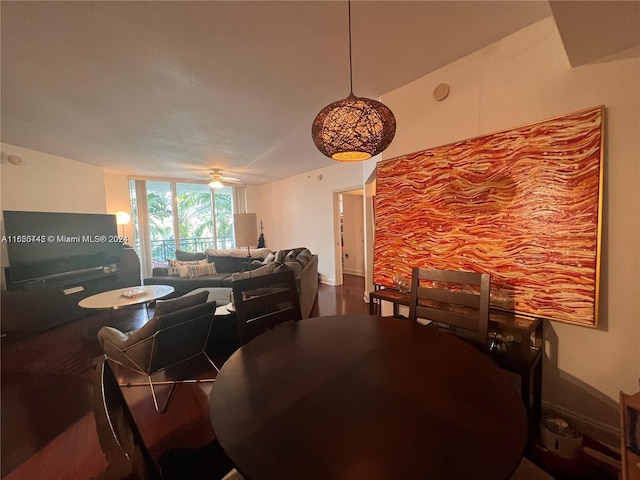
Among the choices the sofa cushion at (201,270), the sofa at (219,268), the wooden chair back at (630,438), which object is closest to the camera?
the wooden chair back at (630,438)

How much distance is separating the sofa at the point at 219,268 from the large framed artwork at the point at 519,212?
5.95ft

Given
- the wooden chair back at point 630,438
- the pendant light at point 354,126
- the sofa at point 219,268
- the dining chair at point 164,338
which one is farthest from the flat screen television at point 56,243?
the wooden chair back at point 630,438

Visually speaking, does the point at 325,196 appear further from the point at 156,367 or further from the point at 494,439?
the point at 494,439

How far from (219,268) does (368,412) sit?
16.3ft

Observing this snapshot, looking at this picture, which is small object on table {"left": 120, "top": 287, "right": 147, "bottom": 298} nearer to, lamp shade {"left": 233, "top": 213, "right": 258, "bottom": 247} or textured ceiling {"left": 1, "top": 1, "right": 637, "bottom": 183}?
lamp shade {"left": 233, "top": 213, "right": 258, "bottom": 247}

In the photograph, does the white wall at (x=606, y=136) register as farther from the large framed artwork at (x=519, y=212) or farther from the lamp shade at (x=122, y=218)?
the lamp shade at (x=122, y=218)

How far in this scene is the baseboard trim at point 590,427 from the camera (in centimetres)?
147

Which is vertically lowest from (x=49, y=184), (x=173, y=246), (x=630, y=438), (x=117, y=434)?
(x=630, y=438)

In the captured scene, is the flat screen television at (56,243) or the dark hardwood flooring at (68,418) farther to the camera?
the flat screen television at (56,243)

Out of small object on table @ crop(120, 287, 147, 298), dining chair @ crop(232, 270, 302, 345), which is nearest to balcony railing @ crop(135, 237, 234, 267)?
small object on table @ crop(120, 287, 147, 298)

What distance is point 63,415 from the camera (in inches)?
74.0

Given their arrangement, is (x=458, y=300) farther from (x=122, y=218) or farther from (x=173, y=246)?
(x=173, y=246)

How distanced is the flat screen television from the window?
1166 mm

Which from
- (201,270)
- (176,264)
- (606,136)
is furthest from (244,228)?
(606,136)
